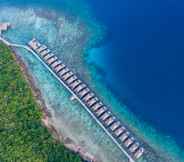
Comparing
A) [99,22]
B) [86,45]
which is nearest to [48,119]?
[86,45]

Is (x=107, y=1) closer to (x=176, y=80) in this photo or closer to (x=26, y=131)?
(x=176, y=80)

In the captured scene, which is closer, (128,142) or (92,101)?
(128,142)

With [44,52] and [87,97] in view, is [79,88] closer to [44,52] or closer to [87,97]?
[87,97]

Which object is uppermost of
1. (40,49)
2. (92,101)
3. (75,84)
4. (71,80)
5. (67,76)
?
(40,49)

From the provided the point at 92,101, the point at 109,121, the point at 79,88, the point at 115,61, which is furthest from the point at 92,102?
the point at 115,61

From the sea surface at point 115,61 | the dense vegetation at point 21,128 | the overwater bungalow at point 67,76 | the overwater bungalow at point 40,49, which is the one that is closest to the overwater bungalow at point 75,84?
the sea surface at point 115,61

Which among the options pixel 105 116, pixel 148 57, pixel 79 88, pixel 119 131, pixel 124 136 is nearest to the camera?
pixel 124 136
